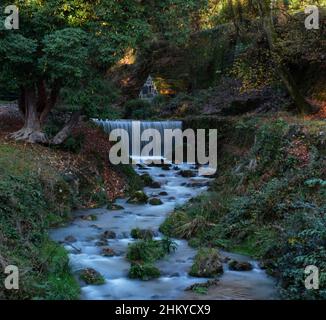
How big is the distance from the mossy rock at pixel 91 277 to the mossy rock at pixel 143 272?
1.99ft

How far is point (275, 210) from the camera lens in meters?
12.2

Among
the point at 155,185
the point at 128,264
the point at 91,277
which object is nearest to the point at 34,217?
the point at 128,264

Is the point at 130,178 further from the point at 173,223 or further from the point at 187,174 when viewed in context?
the point at 173,223

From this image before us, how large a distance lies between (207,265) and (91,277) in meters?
2.29

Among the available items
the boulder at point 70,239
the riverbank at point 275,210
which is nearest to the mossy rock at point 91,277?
the boulder at point 70,239

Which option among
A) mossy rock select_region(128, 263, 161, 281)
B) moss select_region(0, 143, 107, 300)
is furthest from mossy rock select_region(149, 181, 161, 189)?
mossy rock select_region(128, 263, 161, 281)

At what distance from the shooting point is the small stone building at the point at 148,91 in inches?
1253

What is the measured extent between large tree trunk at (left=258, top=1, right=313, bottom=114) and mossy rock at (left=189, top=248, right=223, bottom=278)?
10.4 m

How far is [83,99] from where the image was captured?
1617 centimetres

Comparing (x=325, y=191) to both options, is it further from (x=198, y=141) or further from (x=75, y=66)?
Answer: (x=198, y=141)

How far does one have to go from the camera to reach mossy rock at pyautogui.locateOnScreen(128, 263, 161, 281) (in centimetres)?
1002

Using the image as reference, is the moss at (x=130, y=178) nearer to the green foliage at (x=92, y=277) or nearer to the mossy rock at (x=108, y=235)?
the mossy rock at (x=108, y=235)

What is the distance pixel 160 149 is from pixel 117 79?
1038 centimetres
